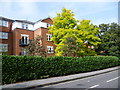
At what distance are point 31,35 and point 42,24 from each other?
400cm

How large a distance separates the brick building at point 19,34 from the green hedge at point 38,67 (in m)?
10.7

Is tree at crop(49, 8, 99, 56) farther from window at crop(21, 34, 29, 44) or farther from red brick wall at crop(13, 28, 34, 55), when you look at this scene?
red brick wall at crop(13, 28, 34, 55)

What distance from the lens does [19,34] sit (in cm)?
2241

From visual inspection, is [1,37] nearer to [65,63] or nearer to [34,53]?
[34,53]

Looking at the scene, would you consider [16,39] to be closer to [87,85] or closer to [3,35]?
[3,35]

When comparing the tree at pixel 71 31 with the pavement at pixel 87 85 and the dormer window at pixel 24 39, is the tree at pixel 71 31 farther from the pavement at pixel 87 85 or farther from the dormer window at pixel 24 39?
the pavement at pixel 87 85

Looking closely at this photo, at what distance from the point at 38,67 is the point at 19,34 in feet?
49.4

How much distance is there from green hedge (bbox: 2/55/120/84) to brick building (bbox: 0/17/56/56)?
10708 millimetres

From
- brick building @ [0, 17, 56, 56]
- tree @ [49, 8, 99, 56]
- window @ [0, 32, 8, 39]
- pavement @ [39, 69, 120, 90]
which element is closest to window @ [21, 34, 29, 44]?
brick building @ [0, 17, 56, 56]

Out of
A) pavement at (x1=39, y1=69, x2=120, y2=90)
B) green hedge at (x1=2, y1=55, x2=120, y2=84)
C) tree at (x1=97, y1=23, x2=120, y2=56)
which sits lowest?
pavement at (x1=39, y1=69, x2=120, y2=90)

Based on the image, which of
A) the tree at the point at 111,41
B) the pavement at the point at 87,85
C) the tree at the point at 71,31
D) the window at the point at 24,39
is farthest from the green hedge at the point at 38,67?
the tree at the point at 111,41

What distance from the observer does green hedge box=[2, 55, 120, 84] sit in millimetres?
8133

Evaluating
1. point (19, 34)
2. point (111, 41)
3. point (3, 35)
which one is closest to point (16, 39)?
point (19, 34)

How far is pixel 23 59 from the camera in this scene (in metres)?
9.09
